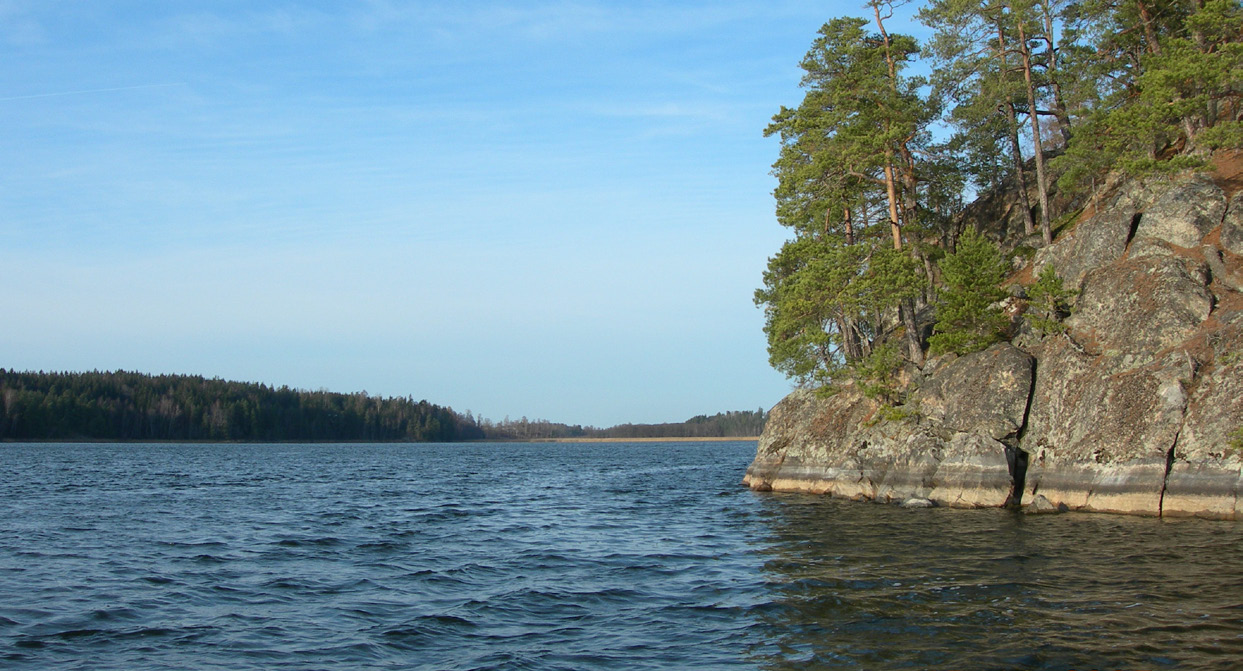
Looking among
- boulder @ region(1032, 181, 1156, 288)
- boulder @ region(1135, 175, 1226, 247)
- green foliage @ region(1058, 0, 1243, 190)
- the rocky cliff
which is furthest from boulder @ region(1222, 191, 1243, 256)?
boulder @ region(1032, 181, 1156, 288)

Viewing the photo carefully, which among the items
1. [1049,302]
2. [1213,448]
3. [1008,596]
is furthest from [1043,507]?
[1008,596]

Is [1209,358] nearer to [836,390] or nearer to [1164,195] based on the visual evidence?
[1164,195]

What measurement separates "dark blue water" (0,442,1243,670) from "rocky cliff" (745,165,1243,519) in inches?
78.3

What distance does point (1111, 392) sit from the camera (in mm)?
28375

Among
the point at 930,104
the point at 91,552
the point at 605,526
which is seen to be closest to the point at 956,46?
the point at 930,104

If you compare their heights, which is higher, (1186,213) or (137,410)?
(1186,213)

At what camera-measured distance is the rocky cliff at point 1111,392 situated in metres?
25.9

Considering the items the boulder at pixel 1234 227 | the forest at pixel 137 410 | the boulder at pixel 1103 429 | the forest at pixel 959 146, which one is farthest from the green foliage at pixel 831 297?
the forest at pixel 137 410

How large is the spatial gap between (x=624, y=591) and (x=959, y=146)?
33266 mm

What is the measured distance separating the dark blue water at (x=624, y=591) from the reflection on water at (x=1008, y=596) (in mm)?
70

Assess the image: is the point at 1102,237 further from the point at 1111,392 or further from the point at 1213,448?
the point at 1213,448

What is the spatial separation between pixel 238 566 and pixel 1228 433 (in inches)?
1124

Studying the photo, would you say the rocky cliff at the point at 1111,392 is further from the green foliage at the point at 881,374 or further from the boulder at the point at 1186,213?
the green foliage at the point at 881,374

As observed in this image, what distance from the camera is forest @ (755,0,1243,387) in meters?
34.0
